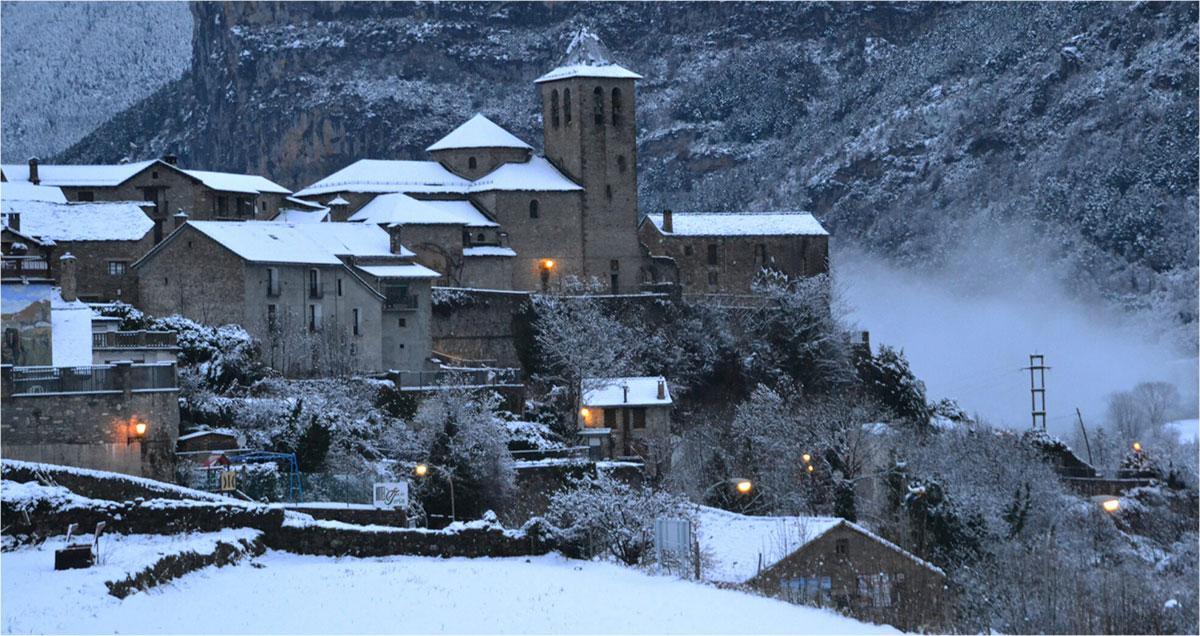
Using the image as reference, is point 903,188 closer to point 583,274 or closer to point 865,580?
point 583,274

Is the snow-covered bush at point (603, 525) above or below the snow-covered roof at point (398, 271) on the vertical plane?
below

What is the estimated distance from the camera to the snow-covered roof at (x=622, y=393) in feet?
200

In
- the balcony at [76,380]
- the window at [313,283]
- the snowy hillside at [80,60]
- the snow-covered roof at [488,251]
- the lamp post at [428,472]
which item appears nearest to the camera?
the balcony at [76,380]

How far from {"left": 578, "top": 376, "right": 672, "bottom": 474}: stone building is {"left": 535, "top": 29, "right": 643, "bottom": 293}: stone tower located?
541 inches

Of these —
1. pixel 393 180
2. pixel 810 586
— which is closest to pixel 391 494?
pixel 810 586

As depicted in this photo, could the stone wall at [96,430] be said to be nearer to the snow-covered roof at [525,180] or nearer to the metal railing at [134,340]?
the metal railing at [134,340]

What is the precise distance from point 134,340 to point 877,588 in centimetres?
2030

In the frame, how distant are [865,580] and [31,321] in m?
19.7

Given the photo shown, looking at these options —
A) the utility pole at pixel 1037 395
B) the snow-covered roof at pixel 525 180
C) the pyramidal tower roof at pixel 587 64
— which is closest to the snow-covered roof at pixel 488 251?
the snow-covered roof at pixel 525 180

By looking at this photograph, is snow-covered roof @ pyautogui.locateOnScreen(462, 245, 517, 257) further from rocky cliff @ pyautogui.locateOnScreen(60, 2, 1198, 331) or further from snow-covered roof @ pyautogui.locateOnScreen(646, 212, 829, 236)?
rocky cliff @ pyautogui.locateOnScreen(60, 2, 1198, 331)

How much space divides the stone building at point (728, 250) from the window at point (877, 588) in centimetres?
3472

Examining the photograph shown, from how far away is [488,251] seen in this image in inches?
2822

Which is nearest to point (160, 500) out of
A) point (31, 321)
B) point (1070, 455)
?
point (31, 321)

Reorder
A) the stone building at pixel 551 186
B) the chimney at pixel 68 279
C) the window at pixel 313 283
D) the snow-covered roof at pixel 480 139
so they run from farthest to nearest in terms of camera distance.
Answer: the snow-covered roof at pixel 480 139
the stone building at pixel 551 186
the window at pixel 313 283
the chimney at pixel 68 279
